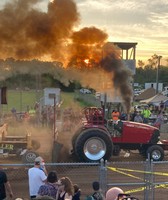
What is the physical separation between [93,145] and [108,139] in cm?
54

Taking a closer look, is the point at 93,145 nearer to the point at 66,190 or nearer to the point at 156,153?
the point at 156,153

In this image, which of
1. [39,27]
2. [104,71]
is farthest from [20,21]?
[104,71]

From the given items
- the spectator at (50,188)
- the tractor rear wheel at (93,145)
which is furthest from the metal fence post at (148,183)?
the tractor rear wheel at (93,145)

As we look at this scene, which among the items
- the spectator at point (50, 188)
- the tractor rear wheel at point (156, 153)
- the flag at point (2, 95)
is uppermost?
the flag at point (2, 95)

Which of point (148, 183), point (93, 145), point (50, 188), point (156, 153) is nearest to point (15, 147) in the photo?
point (93, 145)

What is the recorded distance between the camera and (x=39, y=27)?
19.2 meters

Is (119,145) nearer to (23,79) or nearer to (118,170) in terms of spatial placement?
(118,170)

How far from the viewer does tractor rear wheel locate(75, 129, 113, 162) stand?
14648 mm

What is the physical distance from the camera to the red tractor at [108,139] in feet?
48.2

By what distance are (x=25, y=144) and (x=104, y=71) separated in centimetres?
586

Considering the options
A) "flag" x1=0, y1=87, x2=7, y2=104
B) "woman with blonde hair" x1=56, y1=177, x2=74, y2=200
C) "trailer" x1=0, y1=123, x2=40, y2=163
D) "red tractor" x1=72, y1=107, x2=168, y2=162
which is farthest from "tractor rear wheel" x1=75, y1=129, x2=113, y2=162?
"woman with blonde hair" x1=56, y1=177, x2=74, y2=200

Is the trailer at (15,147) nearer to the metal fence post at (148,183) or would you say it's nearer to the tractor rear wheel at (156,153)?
the tractor rear wheel at (156,153)

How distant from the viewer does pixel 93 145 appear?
48.4 feet

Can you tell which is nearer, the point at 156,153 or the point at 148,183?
the point at 148,183
